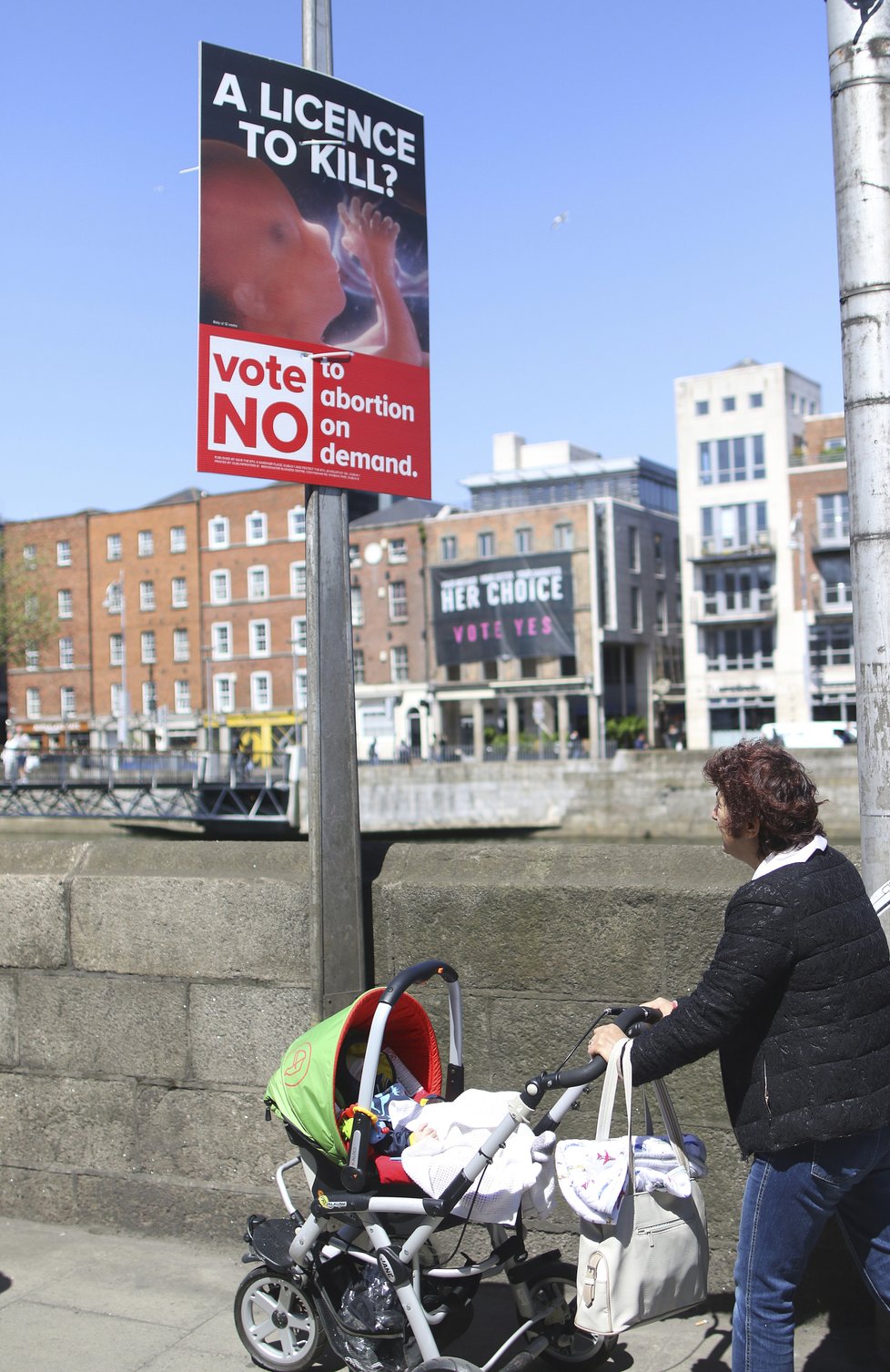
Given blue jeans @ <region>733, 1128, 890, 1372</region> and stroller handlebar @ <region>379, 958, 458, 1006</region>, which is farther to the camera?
stroller handlebar @ <region>379, 958, 458, 1006</region>

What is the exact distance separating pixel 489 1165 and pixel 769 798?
3.89ft

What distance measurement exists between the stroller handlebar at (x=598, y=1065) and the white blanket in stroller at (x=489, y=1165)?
0.23 meters

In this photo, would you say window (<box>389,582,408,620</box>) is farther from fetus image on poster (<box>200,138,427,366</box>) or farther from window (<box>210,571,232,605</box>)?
fetus image on poster (<box>200,138,427,366</box>)

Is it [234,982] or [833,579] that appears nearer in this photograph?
[234,982]

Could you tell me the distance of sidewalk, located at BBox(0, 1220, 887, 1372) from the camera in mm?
4020

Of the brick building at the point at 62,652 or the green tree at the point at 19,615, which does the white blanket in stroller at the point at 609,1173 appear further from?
the brick building at the point at 62,652

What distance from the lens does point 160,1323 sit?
14.4ft

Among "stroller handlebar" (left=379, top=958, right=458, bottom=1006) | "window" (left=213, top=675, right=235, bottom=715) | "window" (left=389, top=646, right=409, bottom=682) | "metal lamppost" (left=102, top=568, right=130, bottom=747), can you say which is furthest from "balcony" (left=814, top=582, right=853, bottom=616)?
"stroller handlebar" (left=379, top=958, right=458, bottom=1006)

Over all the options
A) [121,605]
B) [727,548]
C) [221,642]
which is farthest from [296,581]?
[727,548]

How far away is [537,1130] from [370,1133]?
1.51 feet

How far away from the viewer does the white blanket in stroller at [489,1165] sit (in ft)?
11.2

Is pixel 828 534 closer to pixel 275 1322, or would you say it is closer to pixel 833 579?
pixel 833 579

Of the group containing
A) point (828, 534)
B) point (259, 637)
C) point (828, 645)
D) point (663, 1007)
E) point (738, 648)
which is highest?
point (828, 534)

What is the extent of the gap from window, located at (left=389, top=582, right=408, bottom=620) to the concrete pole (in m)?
68.8
